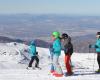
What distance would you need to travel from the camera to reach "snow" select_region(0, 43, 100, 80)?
754 inches

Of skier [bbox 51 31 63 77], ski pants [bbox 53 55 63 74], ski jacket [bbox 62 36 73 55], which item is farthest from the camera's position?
ski jacket [bbox 62 36 73 55]

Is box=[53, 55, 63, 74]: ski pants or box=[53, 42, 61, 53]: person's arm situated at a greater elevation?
box=[53, 42, 61, 53]: person's arm

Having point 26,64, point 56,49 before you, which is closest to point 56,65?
point 56,49

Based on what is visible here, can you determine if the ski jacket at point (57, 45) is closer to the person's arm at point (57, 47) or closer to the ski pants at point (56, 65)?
the person's arm at point (57, 47)

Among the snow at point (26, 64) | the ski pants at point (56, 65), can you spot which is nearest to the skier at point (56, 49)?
the ski pants at point (56, 65)

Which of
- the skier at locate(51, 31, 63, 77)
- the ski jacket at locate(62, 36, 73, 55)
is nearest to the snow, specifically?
the skier at locate(51, 31, 63, 77)

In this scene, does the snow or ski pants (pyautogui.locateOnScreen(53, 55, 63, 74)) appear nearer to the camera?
the snow

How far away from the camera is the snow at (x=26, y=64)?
1916 centimetres

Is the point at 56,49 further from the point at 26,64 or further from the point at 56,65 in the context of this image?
the point at 26,64

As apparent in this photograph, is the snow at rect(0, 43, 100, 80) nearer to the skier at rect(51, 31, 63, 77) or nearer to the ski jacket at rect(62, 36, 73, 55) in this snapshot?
the skier at rect(51, 31, 63, 77)

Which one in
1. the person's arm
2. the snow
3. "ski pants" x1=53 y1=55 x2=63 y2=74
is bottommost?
the snow

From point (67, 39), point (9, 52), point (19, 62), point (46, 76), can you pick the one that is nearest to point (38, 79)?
point (46, 76)

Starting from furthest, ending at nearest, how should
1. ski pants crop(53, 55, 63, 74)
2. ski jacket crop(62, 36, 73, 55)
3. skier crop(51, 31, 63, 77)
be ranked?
ski jacket crop(62, 36, 73, 55) → ski pants crop(53, 55, 63, 74) → skier crop(51, 31, 63, 77)

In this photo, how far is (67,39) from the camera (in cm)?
1964
